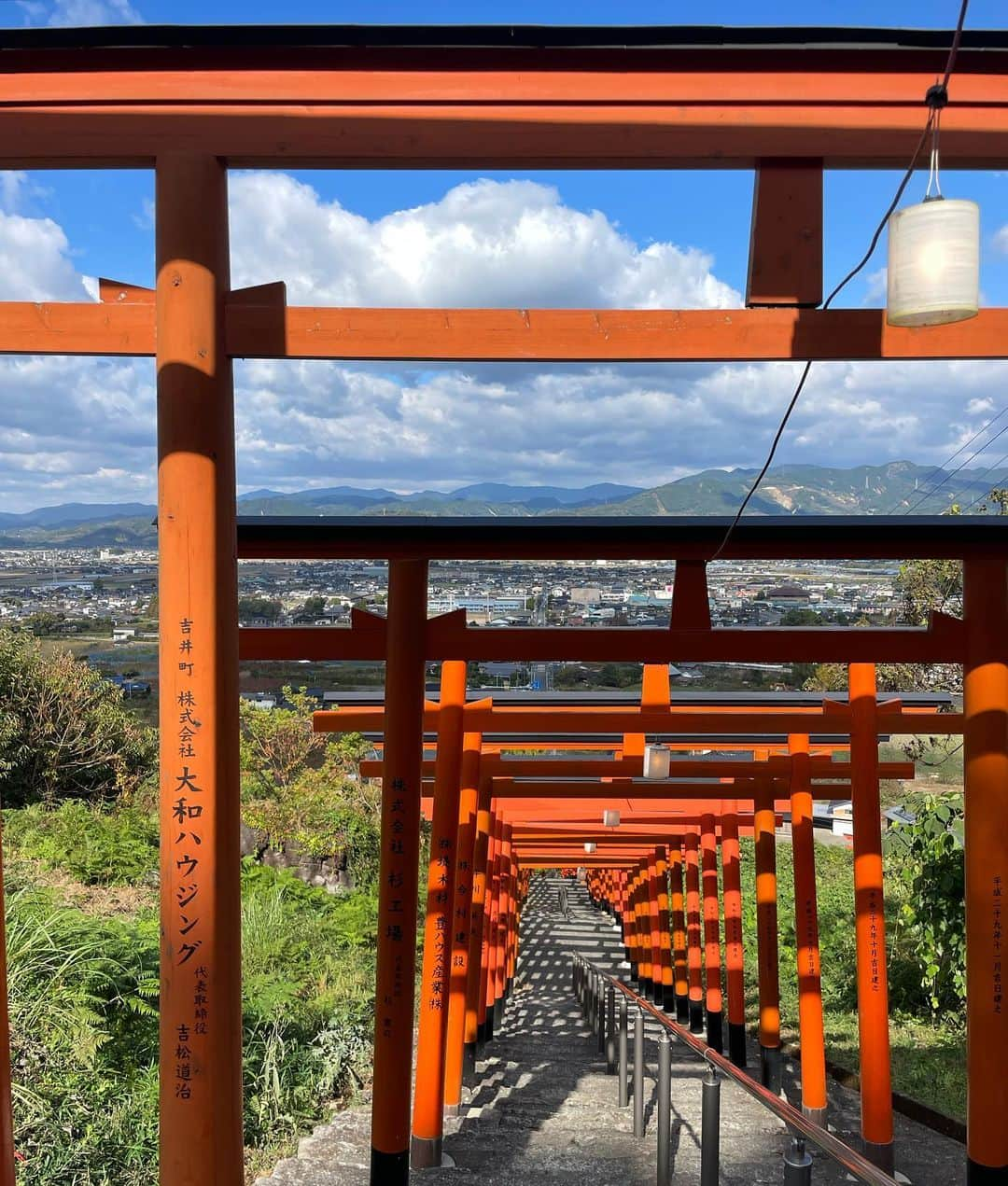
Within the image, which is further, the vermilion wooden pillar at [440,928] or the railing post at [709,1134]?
the vermilion wooden pillar at [440,928]

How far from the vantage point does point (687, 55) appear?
3045 mm

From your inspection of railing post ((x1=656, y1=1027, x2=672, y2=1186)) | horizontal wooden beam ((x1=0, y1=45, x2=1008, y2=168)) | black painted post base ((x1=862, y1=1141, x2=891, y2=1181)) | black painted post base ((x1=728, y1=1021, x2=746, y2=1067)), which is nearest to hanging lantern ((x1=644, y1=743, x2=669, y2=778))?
railing post ((x1=656, y1=1027, x2=672, y2=1186))

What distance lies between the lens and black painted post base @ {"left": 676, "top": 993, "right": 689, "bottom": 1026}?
55.8ft

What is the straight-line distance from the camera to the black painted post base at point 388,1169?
20.3 ft

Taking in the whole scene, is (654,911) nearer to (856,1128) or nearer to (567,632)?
(856,1128)

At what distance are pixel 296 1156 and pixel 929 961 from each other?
668cm

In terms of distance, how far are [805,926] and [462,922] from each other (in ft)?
9.93

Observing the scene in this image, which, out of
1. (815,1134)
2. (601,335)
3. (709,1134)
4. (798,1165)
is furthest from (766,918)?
(601,335)

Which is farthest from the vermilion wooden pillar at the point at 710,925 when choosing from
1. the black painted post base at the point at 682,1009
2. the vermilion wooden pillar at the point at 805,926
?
the vermilion wooden pillar at the point at 805,926

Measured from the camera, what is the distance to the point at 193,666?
322cm

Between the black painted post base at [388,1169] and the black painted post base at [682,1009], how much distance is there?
37.9 feet

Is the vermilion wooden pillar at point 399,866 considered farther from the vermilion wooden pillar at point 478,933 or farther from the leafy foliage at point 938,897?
the leafy foliage at point 938,897

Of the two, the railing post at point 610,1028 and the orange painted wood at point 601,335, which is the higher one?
the orange painted wood at point 601,335

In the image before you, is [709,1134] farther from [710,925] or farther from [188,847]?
[710,925]
